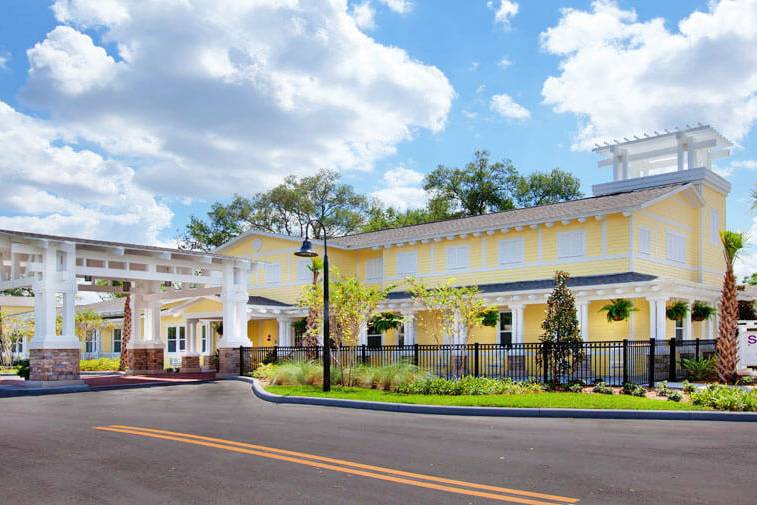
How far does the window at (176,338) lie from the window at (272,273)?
417 inches

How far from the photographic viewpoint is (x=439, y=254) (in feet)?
109

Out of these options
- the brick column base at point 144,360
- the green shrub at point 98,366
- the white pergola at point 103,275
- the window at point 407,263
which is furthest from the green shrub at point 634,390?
the green shrub at point 98,366

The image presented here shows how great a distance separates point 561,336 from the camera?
2047 cm

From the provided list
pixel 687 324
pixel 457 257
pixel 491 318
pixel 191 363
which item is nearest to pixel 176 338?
pixel 191 363

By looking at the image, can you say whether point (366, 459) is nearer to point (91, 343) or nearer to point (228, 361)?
point (228, 361)

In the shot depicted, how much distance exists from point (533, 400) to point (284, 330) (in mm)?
21559

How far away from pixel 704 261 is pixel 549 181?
27.9m

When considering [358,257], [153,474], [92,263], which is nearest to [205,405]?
[153,474]

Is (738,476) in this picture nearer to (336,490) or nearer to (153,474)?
(336,490)

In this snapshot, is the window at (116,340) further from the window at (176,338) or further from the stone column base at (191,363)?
the stone column base at (191,363)

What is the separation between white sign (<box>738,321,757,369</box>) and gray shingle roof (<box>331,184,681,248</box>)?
6.57 meters

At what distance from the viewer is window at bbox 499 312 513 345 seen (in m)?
30.5

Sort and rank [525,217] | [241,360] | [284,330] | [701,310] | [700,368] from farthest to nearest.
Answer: [284,330]
[525,217]
[701,310]
[241,360]
[700,368]

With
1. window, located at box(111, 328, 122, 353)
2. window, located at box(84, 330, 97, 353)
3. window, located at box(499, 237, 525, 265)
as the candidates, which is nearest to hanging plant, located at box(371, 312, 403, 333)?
window, located at box(499, 237, 525, 265)
